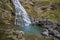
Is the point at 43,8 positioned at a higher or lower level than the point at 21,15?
higher

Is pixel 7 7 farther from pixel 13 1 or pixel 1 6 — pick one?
pixel 13 1

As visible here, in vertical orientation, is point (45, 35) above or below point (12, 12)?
below

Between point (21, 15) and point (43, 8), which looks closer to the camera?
point (21, 15)

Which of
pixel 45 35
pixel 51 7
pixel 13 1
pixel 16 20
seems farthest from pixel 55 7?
pixel 45 35

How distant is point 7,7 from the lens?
1811 centimetres

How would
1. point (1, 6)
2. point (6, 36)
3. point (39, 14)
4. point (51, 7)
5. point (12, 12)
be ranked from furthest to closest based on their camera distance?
1. point (51, 7)
2. point (39, 14)
3. point (12, 12)
4. point (1, 6)
5. point (6, 36)

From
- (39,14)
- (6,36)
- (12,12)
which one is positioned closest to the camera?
(6,36)

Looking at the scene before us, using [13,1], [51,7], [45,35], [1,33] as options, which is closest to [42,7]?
[51,7]

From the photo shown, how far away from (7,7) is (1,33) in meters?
7.46

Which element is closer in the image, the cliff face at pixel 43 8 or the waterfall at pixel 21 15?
the waterfall at pixel 21 15

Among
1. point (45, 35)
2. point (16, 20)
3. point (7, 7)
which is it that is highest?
point (7, 7)

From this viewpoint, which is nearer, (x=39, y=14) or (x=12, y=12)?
(x=12, y=12)

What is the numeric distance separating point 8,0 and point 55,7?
808cm

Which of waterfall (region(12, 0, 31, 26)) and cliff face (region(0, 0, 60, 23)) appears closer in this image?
waterfall (region(12, 0, 31, 26))
